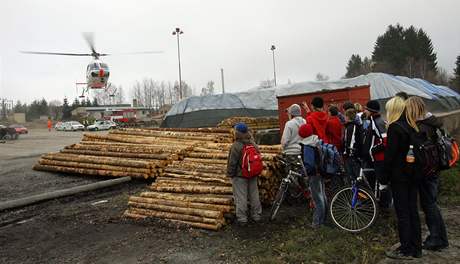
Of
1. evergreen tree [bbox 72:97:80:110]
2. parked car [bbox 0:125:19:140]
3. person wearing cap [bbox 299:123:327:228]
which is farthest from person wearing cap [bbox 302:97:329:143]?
evergreen tree [bbox 72:97:80:110]

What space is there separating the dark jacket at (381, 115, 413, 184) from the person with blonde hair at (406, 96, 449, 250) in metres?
0.16

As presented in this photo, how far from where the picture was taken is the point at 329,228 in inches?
262

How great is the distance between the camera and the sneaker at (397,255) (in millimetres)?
5355

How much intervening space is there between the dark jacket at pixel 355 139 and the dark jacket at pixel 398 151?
5.83 ft

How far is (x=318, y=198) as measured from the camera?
22.4 ft

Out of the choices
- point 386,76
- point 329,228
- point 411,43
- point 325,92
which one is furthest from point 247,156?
point 411,43

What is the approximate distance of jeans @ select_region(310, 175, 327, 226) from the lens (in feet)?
22.4

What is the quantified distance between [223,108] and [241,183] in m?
19.7

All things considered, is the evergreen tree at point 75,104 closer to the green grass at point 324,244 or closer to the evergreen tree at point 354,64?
the evergreen tree at point 354,64

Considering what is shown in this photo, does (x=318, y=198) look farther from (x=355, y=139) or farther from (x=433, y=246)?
(x=433, y=246)

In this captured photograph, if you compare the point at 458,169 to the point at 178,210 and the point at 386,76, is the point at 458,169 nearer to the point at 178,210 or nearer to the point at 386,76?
the point at 178,210

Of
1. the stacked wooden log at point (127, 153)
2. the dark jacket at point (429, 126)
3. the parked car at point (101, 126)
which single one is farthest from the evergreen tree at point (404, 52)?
the dark jacket at point (429, 126)

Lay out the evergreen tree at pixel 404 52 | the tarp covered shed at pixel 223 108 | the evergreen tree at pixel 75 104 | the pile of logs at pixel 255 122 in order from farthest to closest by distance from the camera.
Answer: the evergreen tree at pixel 75 104 < the evergreen tree at pixel 404 52 < the tarp covered shed at pixel 223 108 < the pile of logs at pixel 255 122

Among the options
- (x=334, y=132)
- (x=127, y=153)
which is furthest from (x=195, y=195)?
(x=127, y=153)
